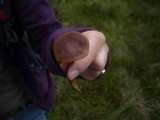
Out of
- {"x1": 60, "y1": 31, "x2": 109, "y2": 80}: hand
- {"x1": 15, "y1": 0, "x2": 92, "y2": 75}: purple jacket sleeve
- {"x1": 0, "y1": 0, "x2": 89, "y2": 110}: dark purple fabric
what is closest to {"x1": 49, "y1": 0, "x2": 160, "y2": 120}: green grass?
{"x1": 0, "y1": 0, "x2": 89, "y2": 110}: dark purple fabric

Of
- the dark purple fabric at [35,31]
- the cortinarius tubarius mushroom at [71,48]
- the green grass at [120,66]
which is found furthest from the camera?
the green grass at [120,66]

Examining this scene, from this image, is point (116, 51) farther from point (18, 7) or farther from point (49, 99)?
point (18, 7)

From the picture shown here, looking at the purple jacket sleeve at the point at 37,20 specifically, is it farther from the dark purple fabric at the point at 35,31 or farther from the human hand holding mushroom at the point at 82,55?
the human hand holding mushroom at the point at 82,55

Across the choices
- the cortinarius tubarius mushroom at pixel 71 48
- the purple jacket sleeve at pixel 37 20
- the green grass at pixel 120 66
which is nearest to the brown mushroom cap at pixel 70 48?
the cortinarius tubarius mushroom at pixel 71 48

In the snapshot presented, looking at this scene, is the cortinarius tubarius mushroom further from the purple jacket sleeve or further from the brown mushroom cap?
the purple jacket sleeve

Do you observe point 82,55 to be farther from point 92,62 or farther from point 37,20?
point 37,20

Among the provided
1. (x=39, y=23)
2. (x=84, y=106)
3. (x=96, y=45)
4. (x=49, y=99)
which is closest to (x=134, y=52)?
(x=84, y=106)
